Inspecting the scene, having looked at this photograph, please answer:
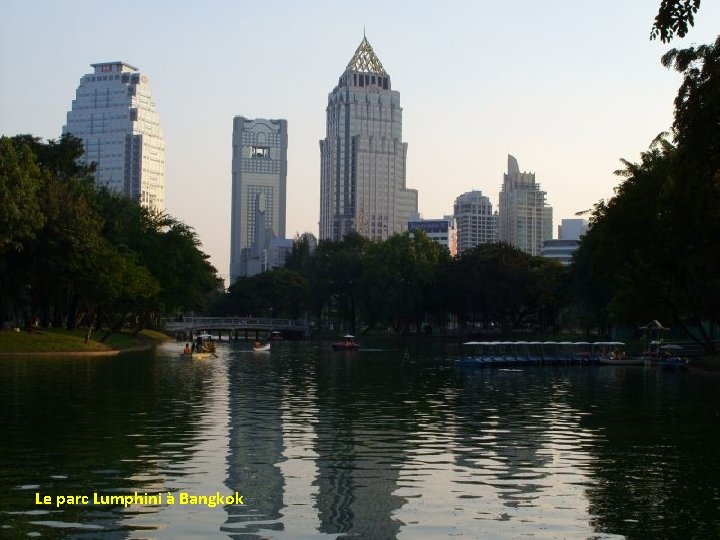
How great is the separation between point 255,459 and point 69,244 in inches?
2921

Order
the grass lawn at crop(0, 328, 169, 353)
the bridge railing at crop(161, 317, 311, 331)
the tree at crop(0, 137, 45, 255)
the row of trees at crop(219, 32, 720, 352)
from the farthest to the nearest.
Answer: the bridge railing at crop(161, 317, 311, 331) → the grass lawn at crop(0, 328, 169, 353) → the tree at crop(0, 137, 45, 255) → the row of trees at crop(219, 32, 720, 352)

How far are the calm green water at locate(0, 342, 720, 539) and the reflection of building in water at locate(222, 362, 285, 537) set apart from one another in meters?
0.08

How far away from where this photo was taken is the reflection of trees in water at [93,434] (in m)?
22.6

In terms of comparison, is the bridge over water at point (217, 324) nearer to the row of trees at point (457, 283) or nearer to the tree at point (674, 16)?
the row of trees at point (457, 283)

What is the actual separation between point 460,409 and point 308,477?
2004 cm

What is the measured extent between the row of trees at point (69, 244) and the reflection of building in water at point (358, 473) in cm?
5398

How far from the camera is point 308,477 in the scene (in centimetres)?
2478

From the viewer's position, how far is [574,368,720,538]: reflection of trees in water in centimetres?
1983

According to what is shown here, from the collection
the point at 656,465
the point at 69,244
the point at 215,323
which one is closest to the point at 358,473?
the point at 656,465

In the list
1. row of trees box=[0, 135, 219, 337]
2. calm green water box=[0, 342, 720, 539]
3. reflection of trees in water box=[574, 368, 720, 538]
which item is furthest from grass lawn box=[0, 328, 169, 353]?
reflection of trees in water box=[574, 368, 720, 538]

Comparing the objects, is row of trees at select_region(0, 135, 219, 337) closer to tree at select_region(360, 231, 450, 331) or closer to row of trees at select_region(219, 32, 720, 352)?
row of trees at select_region(219, 32, 720, 352)

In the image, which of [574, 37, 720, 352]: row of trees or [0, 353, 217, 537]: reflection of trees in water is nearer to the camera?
[0, 353, 217, 537]: reflection of trees in water

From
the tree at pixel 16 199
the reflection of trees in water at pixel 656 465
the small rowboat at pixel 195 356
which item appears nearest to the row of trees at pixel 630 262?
the reflection of trees in water at pixel 656 465

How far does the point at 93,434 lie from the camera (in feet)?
107
